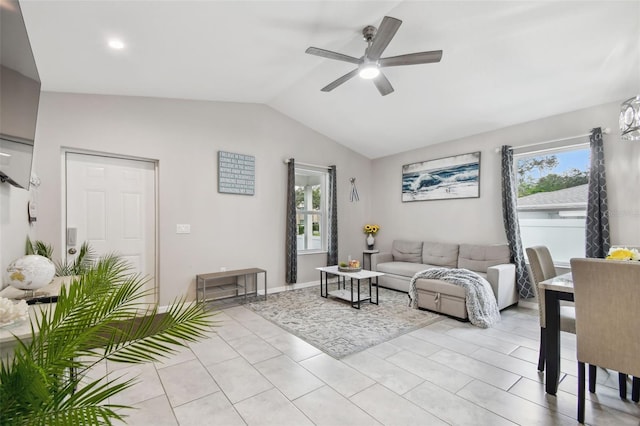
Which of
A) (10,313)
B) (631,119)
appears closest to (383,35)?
(631,119)

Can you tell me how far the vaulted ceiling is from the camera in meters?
2.36

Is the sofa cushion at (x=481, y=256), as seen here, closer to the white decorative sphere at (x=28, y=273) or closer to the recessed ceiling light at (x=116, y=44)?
the white decorative sphere at (x=28, y=273)

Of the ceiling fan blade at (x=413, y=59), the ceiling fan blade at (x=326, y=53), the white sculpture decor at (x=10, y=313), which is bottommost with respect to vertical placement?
the white sculpture decor at (x=10, y=313)

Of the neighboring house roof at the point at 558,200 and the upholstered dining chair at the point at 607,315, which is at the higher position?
the neighboring house roof at the point at 558,200

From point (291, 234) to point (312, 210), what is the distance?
0.89 meters

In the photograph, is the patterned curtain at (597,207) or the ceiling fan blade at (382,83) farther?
the patterned curtain at (597,207)

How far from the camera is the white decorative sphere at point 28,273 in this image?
168 centimetres

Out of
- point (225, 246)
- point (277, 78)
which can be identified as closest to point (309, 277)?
point (225, 246)

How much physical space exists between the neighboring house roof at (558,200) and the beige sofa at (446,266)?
69 centimetres

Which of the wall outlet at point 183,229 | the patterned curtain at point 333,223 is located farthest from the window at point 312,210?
the wall outlet at point 183,229

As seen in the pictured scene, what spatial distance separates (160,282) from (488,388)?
12.2 ft

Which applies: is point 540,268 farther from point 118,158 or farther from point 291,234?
point 118,158

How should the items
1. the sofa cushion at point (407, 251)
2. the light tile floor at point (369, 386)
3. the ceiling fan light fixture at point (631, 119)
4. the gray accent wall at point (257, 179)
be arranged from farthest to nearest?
the sofa cushion at point (407, 251) → the gray accent wall at point (257, 179) → the ceiling fan light fixture at point (631, 119) → the light tile floor at point (369, 386)

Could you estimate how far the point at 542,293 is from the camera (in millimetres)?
2145
